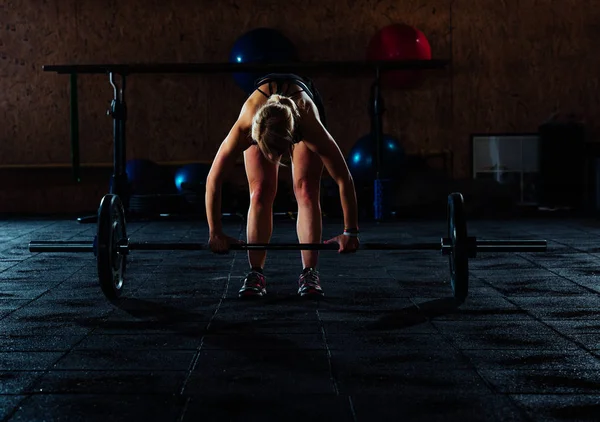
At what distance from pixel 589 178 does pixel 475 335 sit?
5.65 meters

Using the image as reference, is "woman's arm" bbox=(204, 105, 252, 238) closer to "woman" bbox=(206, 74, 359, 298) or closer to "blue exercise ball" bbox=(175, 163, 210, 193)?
"woman" bbox=(206, 74, 359, 298)

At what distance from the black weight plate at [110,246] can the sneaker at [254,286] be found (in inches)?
18.8

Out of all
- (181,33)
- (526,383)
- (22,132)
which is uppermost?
(181,33)

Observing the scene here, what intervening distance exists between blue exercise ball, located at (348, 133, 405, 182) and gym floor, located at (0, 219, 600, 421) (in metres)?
2.66

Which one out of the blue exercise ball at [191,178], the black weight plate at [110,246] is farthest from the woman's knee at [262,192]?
the blue exercise ball at [191,178]

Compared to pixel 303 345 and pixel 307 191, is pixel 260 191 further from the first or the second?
pixel 303 345

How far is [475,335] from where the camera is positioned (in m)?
2.23

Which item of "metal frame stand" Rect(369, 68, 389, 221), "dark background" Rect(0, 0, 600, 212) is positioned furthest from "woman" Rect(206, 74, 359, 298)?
"dark background" Rect(0, 0, 600, 212)

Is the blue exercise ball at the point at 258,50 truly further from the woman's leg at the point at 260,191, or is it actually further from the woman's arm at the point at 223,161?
the woman's arm at the point at 223,161

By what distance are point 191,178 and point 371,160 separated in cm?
159

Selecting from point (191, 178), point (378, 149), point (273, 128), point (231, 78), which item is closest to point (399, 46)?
point (378, 149)

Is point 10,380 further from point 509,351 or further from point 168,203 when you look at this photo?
point 168,203

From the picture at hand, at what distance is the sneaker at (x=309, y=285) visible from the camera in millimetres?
2881

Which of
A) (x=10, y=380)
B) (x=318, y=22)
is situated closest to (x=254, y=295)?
(x=10, y=380)
